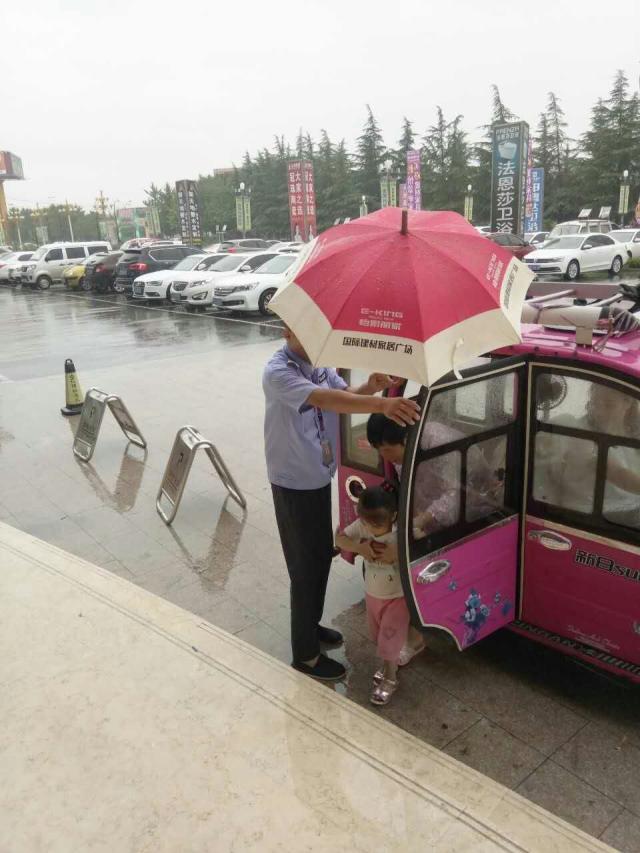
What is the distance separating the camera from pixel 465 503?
3332mm

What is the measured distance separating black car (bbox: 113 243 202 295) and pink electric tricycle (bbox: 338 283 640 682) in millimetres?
22891

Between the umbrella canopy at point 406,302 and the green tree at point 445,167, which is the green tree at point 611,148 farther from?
the umbrella canopy at point 406,302

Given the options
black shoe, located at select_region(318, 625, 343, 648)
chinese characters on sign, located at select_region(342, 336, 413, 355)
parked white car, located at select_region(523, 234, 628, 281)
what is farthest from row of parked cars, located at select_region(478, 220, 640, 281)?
chinese characters on sign, located at select_region(342, 336, 413, 355)

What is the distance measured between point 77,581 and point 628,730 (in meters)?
3.44

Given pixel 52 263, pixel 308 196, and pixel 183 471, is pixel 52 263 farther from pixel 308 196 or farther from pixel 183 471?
pixel 183 471

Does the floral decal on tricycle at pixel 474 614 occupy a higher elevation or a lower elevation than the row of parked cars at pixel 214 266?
lower

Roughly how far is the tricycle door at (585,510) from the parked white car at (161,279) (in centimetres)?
1986

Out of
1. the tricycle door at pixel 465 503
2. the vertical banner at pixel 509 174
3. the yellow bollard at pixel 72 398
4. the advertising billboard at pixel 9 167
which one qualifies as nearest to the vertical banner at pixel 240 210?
the vertical banner at pixel 509 174

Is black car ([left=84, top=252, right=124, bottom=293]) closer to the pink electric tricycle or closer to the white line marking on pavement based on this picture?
the white line marking on pavement

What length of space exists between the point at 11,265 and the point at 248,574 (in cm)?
3480

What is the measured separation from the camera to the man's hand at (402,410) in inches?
112

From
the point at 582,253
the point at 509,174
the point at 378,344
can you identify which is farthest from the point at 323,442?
the point at 509,174

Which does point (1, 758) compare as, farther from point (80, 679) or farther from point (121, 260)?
point (121, 260)

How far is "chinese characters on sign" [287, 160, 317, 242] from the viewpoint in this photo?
4175cm
